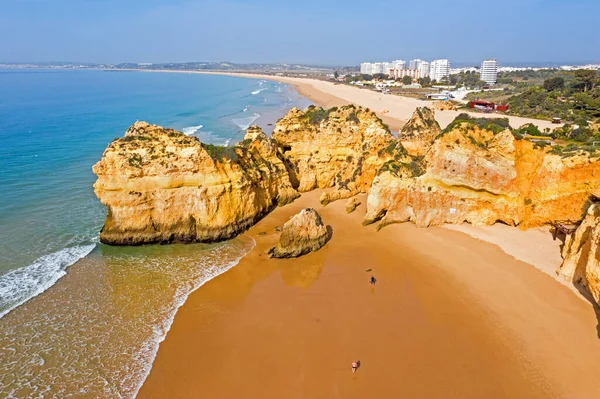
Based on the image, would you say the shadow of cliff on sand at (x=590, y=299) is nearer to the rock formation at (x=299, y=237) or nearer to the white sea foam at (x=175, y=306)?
the rock formation at (x=299, y=237)

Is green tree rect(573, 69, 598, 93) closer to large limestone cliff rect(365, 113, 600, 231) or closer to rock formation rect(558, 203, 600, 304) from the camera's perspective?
large limestone cliff rect(365, 113, 600, 231)

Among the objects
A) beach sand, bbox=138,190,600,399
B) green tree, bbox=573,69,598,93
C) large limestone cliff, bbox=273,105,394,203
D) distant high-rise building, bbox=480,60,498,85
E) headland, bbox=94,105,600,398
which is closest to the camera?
beach sand, bbox=138,190,600,399

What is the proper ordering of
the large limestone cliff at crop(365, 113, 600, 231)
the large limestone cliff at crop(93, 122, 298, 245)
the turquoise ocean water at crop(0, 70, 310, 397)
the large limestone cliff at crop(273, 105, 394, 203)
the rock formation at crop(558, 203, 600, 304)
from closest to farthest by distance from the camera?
the turquoise ocean water at crop(0, 70, 310, 397) → the rock formation at crop(558, 203, 600, 304) → the large limestone cliff at crop(365, 113, 600, 231) → the large limestone cliff at crop(93, 122, 298, 245) → the large limestone cliff at crop(273, 105, 394, 203)

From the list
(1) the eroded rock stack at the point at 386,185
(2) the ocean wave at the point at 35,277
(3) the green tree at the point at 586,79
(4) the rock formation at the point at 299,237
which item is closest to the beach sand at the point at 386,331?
(4) the rock formation at the point at 299,237

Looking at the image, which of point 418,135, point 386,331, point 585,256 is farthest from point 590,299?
point 418,135

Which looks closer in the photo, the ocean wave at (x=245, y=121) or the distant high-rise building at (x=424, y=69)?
the ocean wave at (x=245, y=121)

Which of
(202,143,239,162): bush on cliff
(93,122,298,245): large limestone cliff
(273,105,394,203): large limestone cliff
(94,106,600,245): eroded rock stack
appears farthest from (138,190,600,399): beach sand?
(273,105,394,203): large limestone cliff
